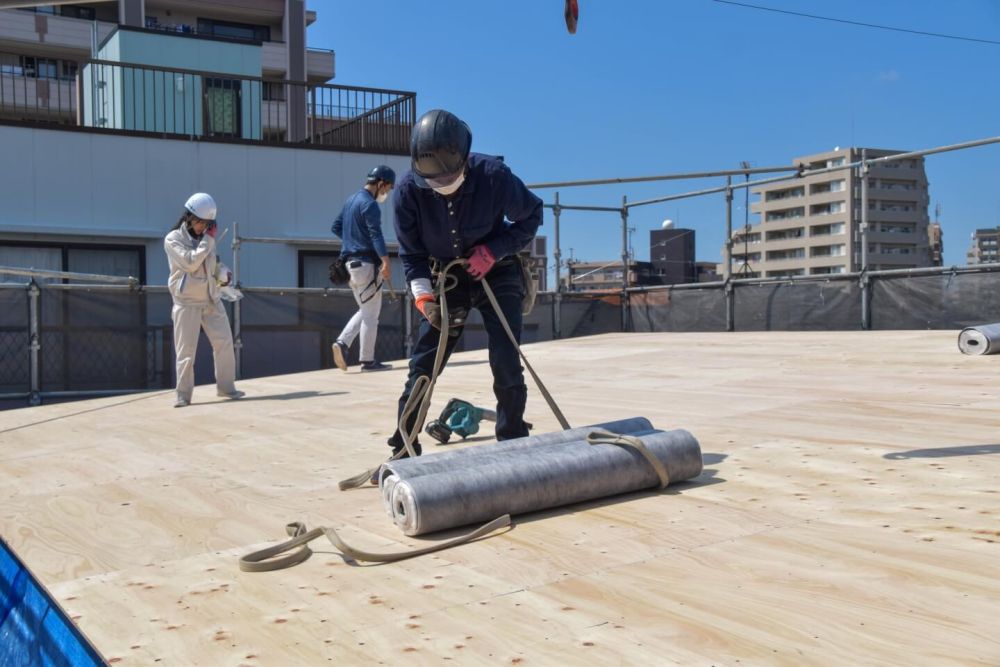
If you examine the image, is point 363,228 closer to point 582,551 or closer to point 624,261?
point 582,551

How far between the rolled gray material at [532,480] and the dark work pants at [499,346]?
0.67 meters

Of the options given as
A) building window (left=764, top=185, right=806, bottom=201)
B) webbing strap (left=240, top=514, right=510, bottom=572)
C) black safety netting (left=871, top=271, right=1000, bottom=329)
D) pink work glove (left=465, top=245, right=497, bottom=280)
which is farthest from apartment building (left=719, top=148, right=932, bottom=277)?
webbing strap (left=240, top=514, right=510, bottom=572)

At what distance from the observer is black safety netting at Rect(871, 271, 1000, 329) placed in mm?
10508

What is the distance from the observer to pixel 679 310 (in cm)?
1473

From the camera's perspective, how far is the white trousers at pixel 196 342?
7742mm

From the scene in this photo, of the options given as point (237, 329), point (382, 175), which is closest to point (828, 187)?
point (382, 175)

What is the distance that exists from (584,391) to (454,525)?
4.12 m

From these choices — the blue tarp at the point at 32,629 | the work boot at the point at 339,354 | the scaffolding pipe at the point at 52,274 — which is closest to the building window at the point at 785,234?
the work boot at the point at 339,354

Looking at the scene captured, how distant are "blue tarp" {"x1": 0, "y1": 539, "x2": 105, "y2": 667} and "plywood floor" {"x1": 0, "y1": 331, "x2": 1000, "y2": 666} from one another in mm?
42

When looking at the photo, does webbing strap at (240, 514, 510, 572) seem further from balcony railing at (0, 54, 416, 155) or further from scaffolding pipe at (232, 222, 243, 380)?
balcony railing at (0, 54, 416, 155)

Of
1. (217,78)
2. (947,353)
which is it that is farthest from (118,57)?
(947,353)

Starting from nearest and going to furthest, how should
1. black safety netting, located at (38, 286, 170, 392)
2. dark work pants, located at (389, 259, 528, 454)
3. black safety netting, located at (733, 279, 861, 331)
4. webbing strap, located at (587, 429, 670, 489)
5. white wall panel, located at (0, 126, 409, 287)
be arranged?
webbing strap, located at (587, 429, 670, 489), dark work pants, located at (389, 259, 528, 454), black safety netting, located at (38, 286, 170, 392), black safety netting, located at (733, 279, 861, 331), white wall panel, located at (0, 126, 409, 287)

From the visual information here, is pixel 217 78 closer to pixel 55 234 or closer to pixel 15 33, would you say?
pixel 55 234

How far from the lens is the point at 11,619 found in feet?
9.33
